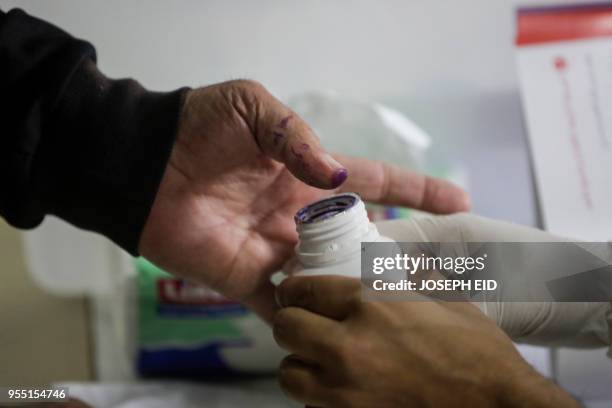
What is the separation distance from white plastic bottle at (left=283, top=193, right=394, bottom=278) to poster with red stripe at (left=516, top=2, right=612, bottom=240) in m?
0.37

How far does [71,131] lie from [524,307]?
432 millimetres

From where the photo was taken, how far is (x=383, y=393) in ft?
1.37

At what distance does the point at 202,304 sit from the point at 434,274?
39cm

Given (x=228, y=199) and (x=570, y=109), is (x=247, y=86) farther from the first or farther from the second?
(x=570, y=109)

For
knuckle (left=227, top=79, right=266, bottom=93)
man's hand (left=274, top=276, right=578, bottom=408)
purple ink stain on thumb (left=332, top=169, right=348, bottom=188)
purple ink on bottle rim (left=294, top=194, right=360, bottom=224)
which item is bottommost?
man's hand (left=274, top=276, right=578, bottom=408)

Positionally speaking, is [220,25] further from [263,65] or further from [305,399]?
[305,399]

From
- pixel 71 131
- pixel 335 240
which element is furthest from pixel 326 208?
pixel 71 131

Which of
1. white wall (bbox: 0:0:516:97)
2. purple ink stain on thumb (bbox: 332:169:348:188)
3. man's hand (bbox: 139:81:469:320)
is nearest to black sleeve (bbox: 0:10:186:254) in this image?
man's hand (bbox: 139:81:469:320)

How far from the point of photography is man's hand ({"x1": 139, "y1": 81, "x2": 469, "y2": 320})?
586 millimetres

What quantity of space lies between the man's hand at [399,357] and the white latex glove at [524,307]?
0.08 m

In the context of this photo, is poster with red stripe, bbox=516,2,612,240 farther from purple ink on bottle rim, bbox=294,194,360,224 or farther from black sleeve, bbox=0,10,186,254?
black sleeve, bbox=0,10,186,254

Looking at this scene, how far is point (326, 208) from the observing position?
0.50m

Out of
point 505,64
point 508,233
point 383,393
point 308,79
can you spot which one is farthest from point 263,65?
point 383,393

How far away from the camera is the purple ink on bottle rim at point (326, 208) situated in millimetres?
480
